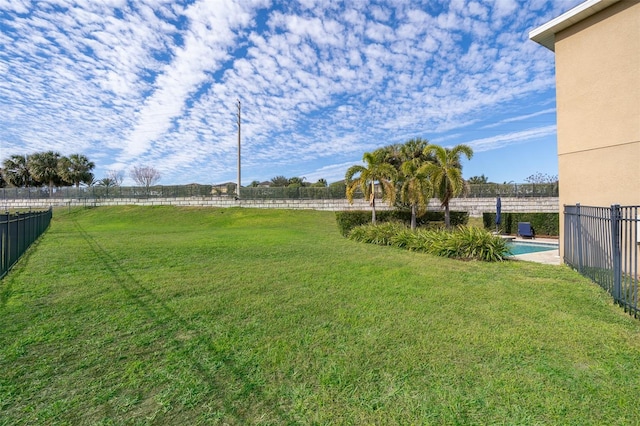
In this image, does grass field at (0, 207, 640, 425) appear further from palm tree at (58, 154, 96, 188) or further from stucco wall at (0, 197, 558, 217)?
palm tree at (58, 154, 96, 188)

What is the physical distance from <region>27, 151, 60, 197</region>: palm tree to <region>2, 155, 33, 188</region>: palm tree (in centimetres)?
255

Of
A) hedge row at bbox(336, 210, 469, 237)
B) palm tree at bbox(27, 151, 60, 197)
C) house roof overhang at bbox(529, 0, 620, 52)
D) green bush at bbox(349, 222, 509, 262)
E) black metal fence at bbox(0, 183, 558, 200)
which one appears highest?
palm tree at bbox(27, 151, 60, 197)

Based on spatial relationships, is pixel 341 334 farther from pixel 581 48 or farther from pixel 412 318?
pixel 581 48

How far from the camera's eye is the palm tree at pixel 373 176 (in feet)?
45.8

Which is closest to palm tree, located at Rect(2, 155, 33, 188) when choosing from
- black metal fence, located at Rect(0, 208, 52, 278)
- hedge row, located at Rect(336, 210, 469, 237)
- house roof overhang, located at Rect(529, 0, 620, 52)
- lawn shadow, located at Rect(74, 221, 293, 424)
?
black metal fence, located at Rect(0, 208, 52, 278)

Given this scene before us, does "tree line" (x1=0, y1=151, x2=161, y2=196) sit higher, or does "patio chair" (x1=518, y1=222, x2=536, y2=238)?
"tree line" (x1=0, y1=151, x2=161, y2=196)

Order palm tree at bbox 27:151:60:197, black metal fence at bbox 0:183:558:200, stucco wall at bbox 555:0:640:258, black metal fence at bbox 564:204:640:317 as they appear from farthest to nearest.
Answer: palm tree at bbox 27:151:60:197
black metal fence at bbox 0:183:558:200
stucco wall at bbox 555:0:640:258
black metal fence at bbox 564:204:640:317

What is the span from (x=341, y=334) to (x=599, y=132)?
789 centimetres

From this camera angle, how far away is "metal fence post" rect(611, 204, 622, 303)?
446 centimetres

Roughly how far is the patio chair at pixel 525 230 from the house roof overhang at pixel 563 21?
403 inches

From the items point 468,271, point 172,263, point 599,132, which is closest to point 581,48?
point 599,132

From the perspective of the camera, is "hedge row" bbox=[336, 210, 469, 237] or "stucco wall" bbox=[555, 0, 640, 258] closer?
"stucco wall" bbox=[555, 0, 640, 258]

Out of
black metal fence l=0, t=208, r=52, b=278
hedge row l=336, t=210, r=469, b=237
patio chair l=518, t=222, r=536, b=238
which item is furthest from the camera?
patio chair l=518, t=222, r=536, b=238

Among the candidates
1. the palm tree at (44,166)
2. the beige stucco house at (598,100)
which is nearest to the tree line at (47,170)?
the palm tree at (44,166)
